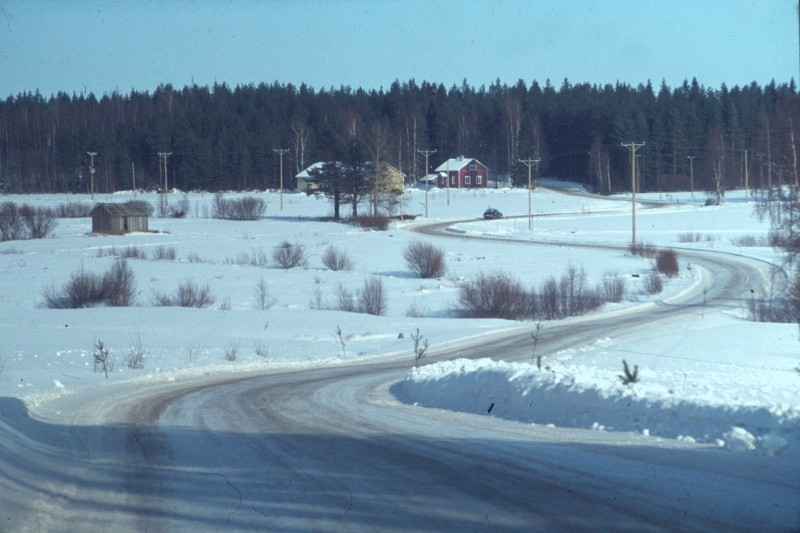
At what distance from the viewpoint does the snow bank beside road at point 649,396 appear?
7.16 m

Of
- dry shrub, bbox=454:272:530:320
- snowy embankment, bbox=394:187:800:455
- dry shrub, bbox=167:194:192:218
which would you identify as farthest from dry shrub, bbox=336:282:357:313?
dry shrub, bbox=167:194:192:218

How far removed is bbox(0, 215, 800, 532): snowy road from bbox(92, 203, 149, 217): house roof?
192 ft

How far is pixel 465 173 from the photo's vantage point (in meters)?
127

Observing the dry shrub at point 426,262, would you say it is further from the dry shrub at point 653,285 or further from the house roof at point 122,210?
the house roof at point 122,210

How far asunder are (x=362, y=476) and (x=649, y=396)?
387cm

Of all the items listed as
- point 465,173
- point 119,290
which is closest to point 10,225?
point 119,290

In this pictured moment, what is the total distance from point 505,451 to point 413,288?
2797 centimetres

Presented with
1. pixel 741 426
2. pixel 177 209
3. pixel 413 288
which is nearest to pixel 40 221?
pixel 177 209

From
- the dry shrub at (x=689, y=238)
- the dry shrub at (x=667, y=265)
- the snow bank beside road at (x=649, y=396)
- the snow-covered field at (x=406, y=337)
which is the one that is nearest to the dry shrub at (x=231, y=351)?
the snow-covered field at (x=406, y=337)

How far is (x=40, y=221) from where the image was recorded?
5994cm

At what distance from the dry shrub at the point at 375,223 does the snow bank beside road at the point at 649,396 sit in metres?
53.4

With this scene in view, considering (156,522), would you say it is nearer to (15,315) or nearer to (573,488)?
(573,488)

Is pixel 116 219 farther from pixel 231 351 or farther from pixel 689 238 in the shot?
pixel 231 351

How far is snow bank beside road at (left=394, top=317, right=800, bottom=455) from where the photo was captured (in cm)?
716
